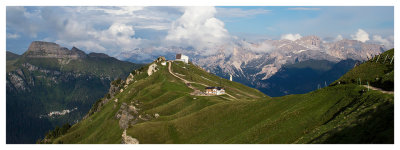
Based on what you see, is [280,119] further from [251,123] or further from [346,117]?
[346,117]

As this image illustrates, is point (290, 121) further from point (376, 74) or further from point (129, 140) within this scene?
point (129, 140)

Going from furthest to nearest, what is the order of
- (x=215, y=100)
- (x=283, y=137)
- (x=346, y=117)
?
1. (x=215, y=100)
2. (x=283, y=137)
3. (x=346, y=117)

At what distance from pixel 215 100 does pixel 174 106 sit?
78.2 feet

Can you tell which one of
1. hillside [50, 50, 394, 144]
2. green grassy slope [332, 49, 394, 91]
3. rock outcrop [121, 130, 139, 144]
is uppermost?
green grassy slope [332, 49, 394, 91]

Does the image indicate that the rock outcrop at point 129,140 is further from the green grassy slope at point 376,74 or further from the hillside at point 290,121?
the green grassy slope at point 376,74

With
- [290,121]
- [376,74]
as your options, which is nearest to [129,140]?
[290,121]

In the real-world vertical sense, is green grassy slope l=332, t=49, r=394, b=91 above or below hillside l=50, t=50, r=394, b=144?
above

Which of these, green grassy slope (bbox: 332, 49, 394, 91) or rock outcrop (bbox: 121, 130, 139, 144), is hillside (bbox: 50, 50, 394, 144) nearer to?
rock outcrop (bbox: 121, 130, 139, 144)

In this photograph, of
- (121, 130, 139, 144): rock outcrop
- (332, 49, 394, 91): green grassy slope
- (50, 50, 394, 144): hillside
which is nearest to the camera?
(50, 50, 394, 144): hillside

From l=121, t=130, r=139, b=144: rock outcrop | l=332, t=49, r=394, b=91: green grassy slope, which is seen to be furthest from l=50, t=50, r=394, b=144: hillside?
l=332, t=49, r=394, b=91: green grassy slope

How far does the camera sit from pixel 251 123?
11412cm

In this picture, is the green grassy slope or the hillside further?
the green grassy slope

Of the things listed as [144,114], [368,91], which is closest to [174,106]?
[144,114]

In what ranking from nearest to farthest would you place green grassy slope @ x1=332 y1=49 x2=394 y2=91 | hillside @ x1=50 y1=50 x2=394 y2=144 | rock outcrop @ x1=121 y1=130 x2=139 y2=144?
hillside @ x1=50 y1=50 x2=394 y2=144 < green grassy slope @ x1=332 y1=49 x2=394 y2=91 < rock outcrop @ x1=121 y1=130 x2=139 y2=144
